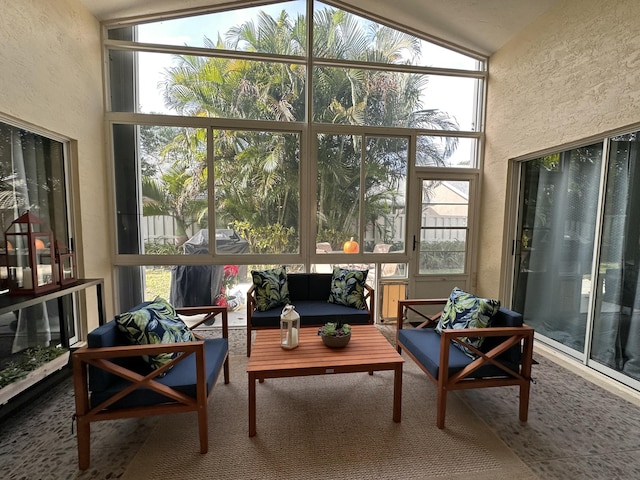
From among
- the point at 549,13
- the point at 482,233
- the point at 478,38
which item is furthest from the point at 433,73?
the point at 482,233

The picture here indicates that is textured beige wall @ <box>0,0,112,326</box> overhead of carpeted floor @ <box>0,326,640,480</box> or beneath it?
overhead

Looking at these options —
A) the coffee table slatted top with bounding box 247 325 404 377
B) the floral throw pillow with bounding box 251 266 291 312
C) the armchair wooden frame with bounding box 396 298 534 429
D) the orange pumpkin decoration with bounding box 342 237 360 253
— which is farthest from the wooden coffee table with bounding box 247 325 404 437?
the orange pumpkin decoration with bounding box 342 237 360 253

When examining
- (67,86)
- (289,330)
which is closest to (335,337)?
(289,330)

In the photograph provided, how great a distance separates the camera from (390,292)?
394 centimetres

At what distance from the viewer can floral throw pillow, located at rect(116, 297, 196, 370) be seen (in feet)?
5.78

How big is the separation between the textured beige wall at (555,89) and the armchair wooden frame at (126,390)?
352 cm

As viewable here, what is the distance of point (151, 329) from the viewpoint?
180 centimetres

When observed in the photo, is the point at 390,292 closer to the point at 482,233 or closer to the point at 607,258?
the point at 482,233

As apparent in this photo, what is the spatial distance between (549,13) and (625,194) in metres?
1.96

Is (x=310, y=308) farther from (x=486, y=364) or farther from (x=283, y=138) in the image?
(x=283, y=138)

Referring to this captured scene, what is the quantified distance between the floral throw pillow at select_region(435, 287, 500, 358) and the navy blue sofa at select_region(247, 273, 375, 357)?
87cm

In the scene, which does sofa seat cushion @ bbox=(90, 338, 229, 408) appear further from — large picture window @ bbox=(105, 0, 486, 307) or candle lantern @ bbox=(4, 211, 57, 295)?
large picture window @ bbox=(105, 0, 486, 307)

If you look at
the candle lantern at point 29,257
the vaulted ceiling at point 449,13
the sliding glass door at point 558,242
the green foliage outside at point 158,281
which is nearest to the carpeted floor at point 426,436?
the sliding glass door at point 558,242

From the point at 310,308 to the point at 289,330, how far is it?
0.98 meters
